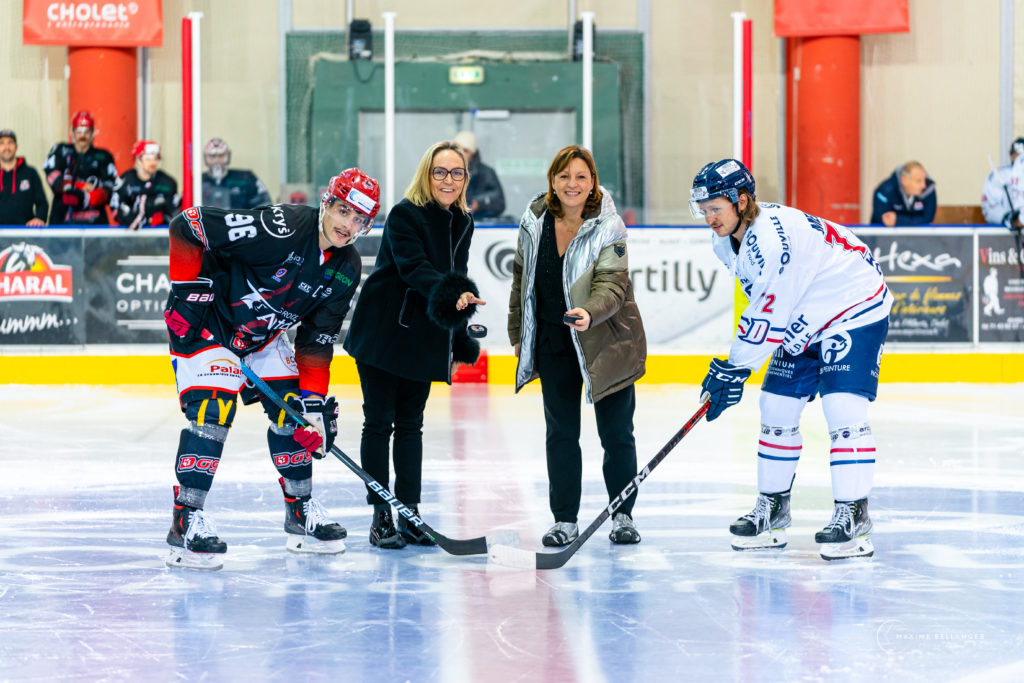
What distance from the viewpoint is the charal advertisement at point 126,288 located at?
7957 mm

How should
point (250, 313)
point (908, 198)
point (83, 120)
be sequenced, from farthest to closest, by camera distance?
point (908, 198)
point (83, 120)
point (250, 313)

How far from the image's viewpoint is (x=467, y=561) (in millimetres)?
3727

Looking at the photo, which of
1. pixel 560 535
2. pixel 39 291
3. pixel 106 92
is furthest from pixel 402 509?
pixel 106 92

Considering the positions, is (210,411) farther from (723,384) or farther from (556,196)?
(723,384)

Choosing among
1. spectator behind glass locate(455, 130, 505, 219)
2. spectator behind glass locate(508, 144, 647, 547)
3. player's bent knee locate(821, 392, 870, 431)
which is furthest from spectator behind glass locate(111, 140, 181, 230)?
player's bent knee locate(821, 392, 870, 431)

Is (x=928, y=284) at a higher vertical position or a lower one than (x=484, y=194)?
lower

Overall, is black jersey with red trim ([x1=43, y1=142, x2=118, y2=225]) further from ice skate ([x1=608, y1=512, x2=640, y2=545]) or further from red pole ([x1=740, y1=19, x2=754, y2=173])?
ice skate ([x1=608, y1=512, x2=640, y2=545])

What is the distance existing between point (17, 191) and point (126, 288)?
1012 mm

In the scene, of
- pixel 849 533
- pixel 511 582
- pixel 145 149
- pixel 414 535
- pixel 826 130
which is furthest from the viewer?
pixel 826 130

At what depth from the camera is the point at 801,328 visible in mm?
3650

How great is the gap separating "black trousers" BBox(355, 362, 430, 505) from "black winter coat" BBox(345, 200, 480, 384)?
74mm

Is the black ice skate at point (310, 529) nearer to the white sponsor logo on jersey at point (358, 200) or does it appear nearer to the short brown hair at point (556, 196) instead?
the white sponsor logo on jersey at point (358, 200)

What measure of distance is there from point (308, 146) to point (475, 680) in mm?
7378

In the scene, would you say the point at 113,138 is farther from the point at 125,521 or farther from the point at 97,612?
the point at 97,612
